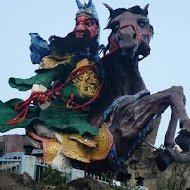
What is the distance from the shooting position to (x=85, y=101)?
34.1 feet

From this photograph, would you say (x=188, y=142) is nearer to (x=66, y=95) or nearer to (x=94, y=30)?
(x=66, y=95)

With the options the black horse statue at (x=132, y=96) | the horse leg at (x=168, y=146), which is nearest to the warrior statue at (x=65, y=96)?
the black horse statue at (x=132, y=96)

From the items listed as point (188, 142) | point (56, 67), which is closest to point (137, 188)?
point (188, 142)

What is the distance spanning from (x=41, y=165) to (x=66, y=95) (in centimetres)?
246

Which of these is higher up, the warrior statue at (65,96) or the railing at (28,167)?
the warrior statue at (65,96)

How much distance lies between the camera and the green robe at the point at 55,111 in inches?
384

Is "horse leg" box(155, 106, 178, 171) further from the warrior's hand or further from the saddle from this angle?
the warrior's hand

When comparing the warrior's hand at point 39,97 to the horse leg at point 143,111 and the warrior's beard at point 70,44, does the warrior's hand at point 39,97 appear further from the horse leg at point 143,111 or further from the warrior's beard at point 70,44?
the horse leg at point 143,111

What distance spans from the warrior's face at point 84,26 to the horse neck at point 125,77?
2.98 feet

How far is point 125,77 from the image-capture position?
34.0 ft

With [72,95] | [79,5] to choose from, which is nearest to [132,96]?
[72,95]

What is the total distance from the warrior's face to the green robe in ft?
1.75

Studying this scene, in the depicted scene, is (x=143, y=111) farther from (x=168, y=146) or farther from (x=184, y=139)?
(x=184, y=139)

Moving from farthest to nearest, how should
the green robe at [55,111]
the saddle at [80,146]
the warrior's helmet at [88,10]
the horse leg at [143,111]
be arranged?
the warrior's helmet at [88,10] < the green robe at [55,111] < the saddle at [80,146] < the horse leg at [143,111]
